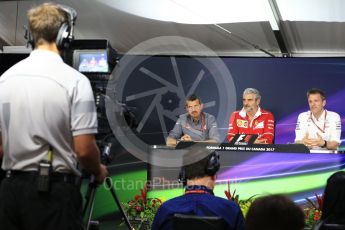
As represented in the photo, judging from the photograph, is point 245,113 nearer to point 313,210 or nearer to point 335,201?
point 313,210

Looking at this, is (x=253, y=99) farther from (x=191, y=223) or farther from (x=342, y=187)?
(x=191, y=223)

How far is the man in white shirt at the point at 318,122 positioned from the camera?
5.95 m

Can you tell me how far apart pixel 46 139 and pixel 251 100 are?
4502 millimetres

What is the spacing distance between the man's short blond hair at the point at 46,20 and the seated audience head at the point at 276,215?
3.31 ft

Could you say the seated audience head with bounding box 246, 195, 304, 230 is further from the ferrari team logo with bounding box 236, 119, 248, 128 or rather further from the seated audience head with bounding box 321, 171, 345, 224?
the ferrari team logo with bounding box 236, 119, 248, 128

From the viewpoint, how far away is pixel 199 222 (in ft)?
6.99

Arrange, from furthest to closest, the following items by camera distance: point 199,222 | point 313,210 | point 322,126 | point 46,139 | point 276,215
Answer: point 322,126
point 313,210
point 199,222
point 46,139
point 276,215

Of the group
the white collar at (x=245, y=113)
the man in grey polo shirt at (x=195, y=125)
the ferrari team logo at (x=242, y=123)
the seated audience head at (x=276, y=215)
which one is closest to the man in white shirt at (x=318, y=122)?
the white collar at (x=245, y=113)

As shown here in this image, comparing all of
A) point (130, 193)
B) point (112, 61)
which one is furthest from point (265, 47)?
point (112, 61)

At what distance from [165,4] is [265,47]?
1421mm

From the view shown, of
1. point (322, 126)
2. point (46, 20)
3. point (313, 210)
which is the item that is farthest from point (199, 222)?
point (322, 126)

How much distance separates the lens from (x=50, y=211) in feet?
6.29

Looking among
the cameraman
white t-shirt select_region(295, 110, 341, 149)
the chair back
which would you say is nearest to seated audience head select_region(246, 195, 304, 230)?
the chair back

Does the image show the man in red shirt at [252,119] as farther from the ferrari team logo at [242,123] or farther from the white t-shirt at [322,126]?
the white t-shirt at [322,126]
